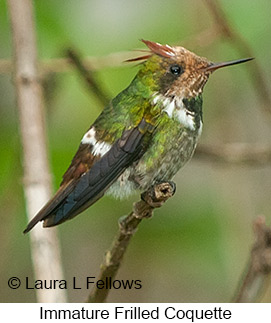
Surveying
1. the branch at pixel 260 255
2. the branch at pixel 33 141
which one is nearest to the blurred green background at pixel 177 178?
the branch at pixel 33 141

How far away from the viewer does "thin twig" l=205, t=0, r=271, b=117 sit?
2.40 metres

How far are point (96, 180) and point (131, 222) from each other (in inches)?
5.0

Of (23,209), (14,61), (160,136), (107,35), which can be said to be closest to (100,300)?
(160,136)

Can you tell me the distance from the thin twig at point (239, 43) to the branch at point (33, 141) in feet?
2.07

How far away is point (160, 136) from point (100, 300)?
0.43 m

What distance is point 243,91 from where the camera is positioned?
3229 millimetres

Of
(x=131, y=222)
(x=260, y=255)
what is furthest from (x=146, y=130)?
(x=260, y=255)

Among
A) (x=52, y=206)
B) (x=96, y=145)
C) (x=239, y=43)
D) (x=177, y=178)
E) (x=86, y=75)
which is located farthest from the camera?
(x=177, y=178)

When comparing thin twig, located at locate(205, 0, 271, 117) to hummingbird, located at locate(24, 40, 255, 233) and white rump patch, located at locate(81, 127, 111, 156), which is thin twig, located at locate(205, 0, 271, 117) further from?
white rump patch, located at locate(81, 127, 111, 156)

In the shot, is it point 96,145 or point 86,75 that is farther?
point 86,75

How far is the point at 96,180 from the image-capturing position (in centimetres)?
182

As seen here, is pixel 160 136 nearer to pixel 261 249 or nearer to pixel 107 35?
pixel 261 249
